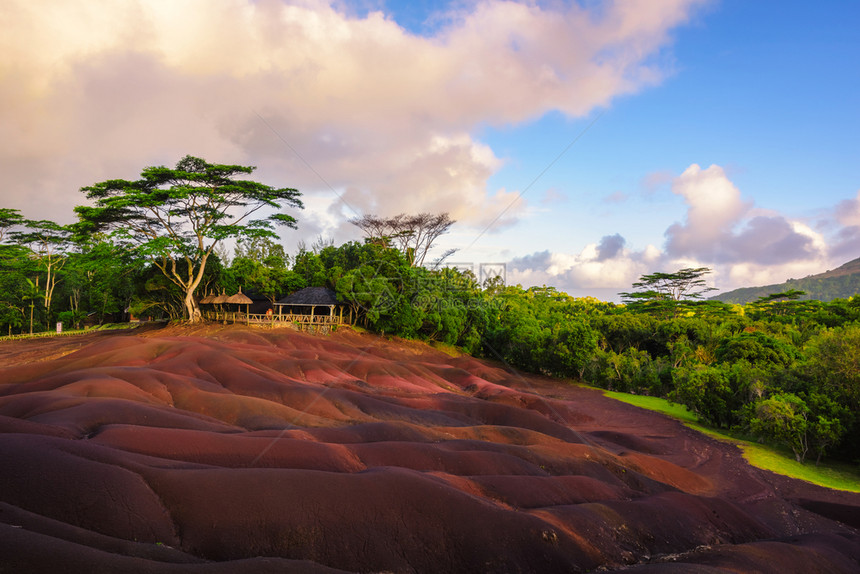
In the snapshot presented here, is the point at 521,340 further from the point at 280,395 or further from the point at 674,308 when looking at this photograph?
the point at 674,308

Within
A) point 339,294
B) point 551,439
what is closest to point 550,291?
point 339,294

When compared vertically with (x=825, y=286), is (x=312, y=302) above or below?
below

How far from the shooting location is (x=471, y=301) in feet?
173

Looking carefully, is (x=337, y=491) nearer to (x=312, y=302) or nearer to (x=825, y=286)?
(x=312, y=302)

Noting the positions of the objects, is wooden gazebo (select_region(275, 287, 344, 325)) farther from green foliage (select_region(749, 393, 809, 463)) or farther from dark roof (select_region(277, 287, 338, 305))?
green foliage (select_region(749, 393, 809, 463))

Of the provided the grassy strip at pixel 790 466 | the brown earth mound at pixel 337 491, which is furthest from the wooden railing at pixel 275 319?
the grassy strip at pixel 790 466

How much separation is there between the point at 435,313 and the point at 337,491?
37.8 meters

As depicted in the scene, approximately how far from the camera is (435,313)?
47.4 m

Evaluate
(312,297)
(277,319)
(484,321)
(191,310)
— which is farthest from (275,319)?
(484,321)

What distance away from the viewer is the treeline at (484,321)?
28281mm

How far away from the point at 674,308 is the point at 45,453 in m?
83.9

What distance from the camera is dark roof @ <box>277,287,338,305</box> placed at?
153 ft

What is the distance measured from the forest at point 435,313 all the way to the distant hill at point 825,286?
Result: 135178mm

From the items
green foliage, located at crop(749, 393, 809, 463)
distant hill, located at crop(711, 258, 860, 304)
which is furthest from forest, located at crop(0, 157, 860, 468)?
distant hill, located at crop(711, 258, 860, 304)
